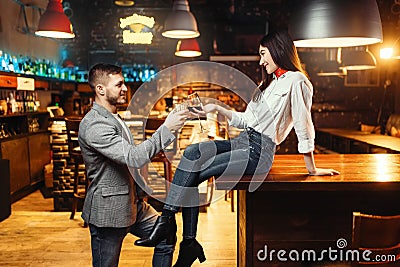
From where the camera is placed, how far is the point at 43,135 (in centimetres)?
693

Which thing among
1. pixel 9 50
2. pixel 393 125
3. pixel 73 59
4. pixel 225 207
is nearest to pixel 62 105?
pixel 73 59

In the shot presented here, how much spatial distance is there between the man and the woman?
13cm

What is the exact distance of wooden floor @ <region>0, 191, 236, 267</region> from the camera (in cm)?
357

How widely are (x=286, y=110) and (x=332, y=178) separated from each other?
0.43m

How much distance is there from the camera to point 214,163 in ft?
7.52

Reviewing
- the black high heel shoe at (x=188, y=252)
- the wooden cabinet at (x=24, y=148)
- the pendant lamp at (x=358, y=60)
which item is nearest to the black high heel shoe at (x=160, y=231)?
the black high heel shoe at (x=188, y=252)

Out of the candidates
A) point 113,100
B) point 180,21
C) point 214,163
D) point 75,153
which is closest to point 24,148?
point 75,153

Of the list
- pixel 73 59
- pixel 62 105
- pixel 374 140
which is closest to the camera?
pixel 374 140

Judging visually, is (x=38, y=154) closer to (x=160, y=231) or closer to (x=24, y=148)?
(x=24, y=148)

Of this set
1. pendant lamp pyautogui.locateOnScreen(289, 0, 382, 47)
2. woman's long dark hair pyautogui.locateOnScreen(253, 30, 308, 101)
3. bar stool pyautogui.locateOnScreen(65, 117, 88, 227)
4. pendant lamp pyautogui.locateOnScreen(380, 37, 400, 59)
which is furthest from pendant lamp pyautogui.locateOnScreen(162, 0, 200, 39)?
woman's long dark hair pyautogui.locateOnScreen(253, 30, 308, 101)

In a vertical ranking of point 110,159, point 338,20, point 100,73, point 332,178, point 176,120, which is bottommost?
point 332,178

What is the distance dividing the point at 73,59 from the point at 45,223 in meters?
5.21

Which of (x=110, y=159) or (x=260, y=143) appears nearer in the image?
(x=110, y=159)

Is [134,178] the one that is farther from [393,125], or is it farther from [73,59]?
[73,59]
